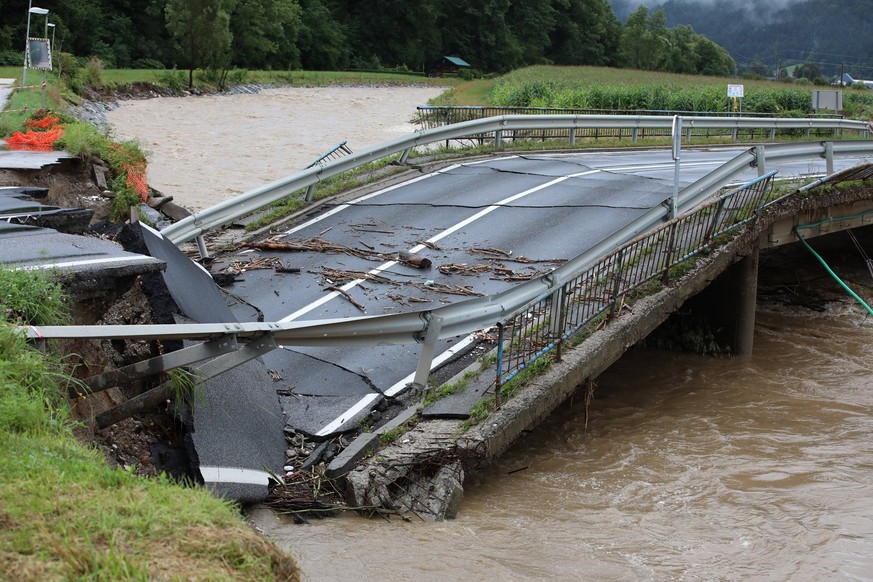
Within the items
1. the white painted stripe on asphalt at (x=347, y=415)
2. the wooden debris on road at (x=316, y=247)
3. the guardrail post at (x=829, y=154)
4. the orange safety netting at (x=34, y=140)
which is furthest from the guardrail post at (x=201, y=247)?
the guardrail post at (x=829, y=154)

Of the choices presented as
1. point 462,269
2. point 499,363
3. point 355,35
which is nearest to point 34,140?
point 462,269

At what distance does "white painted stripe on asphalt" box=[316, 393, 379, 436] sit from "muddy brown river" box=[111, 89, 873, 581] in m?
1.22

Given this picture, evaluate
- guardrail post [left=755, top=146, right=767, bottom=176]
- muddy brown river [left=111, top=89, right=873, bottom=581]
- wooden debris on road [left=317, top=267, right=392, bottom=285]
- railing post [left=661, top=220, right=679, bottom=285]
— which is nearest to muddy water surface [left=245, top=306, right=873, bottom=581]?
muddy brown river [left=111, top=89, right=873, bottom=581]

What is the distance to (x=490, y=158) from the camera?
60.3 feet

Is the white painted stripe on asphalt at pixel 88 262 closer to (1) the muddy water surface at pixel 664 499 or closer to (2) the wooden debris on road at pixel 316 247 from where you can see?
(1) the muddy water surface at pixel 664 499

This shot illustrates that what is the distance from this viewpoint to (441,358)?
9.48 meters

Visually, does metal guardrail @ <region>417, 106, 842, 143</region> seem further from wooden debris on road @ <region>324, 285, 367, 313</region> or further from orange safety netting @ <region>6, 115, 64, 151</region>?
wooden debris on road @ <region>324, 285, 367, 313</region>

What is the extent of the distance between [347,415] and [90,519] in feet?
14.0

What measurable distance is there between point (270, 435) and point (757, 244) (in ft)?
28.8

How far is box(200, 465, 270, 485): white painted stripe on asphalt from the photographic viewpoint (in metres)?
6.38

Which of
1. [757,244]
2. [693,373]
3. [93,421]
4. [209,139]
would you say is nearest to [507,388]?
[93,421]

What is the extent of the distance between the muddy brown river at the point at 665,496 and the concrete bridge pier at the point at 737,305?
1.88 ft

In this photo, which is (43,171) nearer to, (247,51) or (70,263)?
(70,263)

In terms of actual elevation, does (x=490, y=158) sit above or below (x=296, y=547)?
above
